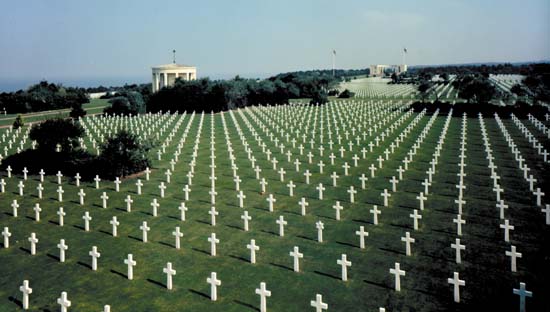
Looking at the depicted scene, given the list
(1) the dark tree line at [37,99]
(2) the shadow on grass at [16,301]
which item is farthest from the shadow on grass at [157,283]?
(1) the dark tree line at [37,99]

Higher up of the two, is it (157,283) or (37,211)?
(37,211)

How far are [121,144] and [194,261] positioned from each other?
1319cm

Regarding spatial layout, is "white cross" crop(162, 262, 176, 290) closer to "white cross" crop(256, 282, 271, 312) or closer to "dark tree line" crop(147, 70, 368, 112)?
"white cross" crop(256, 282, 271, 312)

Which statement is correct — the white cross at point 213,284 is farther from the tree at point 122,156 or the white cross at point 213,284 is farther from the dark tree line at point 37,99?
the dark tree line at point 37,99

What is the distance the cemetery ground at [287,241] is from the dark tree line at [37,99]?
55.0 metres

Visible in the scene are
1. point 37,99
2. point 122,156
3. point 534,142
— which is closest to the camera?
point 122,156

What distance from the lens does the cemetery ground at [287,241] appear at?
10516 mm

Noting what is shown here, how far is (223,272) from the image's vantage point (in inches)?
470

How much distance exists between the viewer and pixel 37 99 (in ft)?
254


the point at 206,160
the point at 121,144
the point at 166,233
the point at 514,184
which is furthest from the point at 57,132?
the point at 514,184

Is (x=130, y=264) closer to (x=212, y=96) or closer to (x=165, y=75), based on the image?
(x=212, y=96)

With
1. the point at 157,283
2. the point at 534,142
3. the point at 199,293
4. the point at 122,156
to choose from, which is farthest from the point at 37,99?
the point at 199,293

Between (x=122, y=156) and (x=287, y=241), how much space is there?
12741 millimetres

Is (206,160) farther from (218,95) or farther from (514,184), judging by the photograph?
(218,95)
